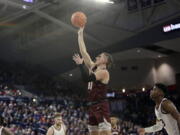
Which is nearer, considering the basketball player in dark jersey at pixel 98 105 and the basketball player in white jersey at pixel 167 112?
the basketball player in white jersey at pixel 167 112

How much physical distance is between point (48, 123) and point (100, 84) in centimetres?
1306

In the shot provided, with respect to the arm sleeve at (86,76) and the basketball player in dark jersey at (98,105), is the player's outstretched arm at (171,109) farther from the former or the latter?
the arm sleeve at (86,76)

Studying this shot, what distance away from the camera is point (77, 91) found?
2923 centimetres

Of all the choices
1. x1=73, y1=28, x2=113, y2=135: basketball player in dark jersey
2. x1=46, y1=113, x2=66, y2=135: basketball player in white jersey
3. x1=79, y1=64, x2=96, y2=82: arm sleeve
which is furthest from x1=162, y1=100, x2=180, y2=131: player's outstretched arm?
x1=46, y1=113, x2=66, y2=135: basketball player in white jersey

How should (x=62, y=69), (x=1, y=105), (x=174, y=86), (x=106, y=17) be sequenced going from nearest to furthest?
(x=1, y=105) → (x=106, y=17) → (x=174, y=86) → (x=62, y=69)

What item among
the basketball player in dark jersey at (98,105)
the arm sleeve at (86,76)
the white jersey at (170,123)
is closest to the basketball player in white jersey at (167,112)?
the white jersey at (170,123)

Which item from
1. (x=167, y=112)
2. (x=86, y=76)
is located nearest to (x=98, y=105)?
(x=86, y=76)

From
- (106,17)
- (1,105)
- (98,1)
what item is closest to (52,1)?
(98,1)

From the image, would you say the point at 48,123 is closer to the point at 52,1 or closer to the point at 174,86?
the point at 52,1

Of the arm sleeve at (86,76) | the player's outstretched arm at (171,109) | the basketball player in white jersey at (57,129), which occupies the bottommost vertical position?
the basketball player in white jersey at (57,129)

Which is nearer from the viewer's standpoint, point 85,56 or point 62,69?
point 85,56

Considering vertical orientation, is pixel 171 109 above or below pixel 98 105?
below

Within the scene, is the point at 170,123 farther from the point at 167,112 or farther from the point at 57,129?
the point at 57,129

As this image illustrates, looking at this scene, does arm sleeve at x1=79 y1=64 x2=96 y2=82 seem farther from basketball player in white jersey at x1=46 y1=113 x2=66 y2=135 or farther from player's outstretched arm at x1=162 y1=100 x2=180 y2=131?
basketball player in white jersey at x1=46 y1=113 x2=66 y2=135
